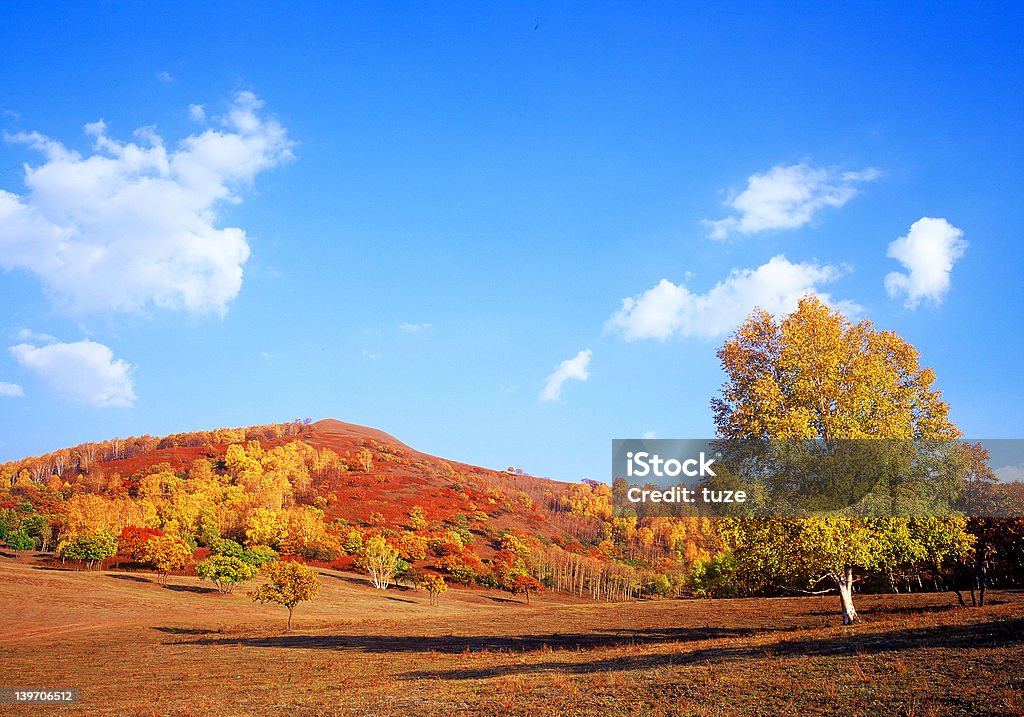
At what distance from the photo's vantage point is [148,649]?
5259 cm

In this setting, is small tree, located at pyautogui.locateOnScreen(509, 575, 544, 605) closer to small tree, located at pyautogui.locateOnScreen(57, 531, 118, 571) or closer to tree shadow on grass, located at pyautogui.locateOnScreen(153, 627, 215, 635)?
small tree, located at pyautogui.locateOnScreen(57, 531, 118, 571)

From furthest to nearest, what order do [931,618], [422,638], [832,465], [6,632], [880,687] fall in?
[6,632] → [422,638] → [931,618] → [832,465] → [880,687]

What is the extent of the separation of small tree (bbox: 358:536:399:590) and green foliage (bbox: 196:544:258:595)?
92.7 ft

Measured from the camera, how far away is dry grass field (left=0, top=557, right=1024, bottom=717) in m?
17.7

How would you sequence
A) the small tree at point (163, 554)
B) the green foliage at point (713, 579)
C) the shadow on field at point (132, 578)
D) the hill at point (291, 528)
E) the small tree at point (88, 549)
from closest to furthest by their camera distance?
the green foliage at point (713, 579) < the shadow on field at point (132, 578) < the small tree at point (163, 554) < the small tree at point (88, 549) < the hill at point (291, 528)

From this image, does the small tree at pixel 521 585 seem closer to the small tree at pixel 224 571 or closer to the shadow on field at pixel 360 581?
the shadow on field at pixel 360 581

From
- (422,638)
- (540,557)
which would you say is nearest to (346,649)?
(422,638)

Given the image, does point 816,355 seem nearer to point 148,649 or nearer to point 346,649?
point 346,649

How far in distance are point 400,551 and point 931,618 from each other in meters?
130

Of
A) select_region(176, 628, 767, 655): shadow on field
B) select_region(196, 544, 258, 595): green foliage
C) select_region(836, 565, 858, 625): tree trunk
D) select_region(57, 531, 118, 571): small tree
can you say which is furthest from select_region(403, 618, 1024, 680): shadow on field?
select_region(57, 531, 118, 571): small tree

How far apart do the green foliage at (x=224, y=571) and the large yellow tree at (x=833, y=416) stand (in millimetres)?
96049

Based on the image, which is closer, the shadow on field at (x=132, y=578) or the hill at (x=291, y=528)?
the shadow on field at (x=132, y=578)

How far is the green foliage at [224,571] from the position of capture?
103 m

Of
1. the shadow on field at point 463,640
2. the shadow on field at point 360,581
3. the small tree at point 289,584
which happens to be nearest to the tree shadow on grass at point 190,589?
the shadow on field at point 360,581
